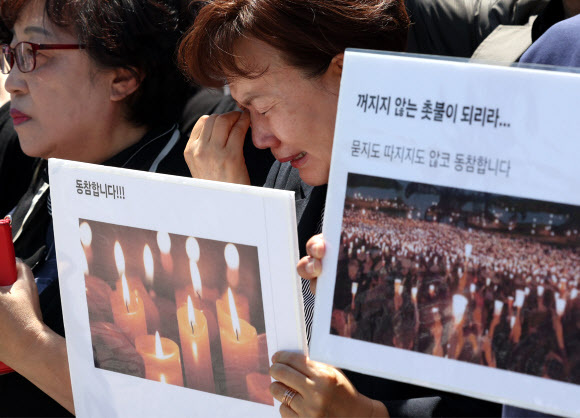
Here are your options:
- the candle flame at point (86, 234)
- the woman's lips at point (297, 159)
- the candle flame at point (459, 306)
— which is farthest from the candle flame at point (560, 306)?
the candle flame at point (86, 234)

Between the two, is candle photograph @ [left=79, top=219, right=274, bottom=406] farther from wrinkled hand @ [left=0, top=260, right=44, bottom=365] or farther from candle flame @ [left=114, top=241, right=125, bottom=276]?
wrinkled hand @ [left=0, top=260, right=44, bottom=365]

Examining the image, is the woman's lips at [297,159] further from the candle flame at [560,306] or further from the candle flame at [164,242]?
the candle flame at [560,306]

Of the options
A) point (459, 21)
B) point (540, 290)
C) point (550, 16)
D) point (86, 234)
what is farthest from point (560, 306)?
point (459, 21)

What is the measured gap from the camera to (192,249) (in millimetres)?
1200

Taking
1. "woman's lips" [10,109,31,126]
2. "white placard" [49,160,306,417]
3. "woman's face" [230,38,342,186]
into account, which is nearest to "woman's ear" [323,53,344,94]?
"woman's face" [230,38,342,186]

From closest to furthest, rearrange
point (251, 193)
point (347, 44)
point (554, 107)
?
point (554, 107) < point (251, 193) < point (347, 44)

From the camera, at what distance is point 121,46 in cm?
195

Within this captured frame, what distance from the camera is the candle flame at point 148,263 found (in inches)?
48.8

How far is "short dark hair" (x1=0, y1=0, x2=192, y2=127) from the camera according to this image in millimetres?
1901

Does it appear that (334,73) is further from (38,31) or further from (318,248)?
(38,31)

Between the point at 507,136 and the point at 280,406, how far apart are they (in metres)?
0.57

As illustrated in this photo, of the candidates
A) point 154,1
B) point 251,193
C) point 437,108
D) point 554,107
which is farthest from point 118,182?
point 154,1

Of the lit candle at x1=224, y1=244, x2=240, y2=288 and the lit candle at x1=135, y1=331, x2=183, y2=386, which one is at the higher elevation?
the lit candle at x1=224, y1=244, x2=240, y2=288

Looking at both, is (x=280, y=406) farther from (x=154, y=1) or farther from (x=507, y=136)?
(x=154, y=1)
